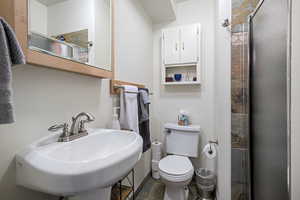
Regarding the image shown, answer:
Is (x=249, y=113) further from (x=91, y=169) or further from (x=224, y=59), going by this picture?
(x=91, y=169)

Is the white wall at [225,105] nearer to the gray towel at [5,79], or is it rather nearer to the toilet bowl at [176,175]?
the toilet bowl at [176,175]

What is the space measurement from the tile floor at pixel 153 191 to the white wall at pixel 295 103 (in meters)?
1.25

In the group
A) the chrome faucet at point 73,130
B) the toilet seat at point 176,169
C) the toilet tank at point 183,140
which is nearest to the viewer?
the chrome faucet at point 73,130

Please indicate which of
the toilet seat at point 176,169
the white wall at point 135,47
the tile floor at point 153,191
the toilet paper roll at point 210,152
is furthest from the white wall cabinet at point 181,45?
the tile floor at point 153,191

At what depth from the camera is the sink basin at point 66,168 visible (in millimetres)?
441

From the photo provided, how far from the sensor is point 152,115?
208 cm

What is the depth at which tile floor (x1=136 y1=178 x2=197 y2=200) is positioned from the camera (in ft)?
5.02

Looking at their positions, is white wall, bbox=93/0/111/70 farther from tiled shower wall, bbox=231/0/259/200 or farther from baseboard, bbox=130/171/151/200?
baseboard, bbox=130/171/151/200

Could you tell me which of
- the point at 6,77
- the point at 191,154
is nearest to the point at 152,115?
the point at 191,154

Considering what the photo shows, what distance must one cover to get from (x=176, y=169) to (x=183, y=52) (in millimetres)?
1375

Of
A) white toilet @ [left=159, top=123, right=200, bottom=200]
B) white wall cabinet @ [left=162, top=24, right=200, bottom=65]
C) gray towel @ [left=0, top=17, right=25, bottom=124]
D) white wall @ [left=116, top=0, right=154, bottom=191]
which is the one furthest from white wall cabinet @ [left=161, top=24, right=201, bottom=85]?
gray towel @ [left=0, top=17, right=25, bottom=124]

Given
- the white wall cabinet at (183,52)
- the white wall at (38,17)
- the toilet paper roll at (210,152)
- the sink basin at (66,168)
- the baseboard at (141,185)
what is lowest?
the baseboard at (141,185)

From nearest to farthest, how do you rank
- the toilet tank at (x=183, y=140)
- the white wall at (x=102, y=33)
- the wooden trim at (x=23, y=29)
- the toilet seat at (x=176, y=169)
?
the wooden trim at (x=23, y=29), the white wall at (x=102, y=33), the toilet seat at (x=176, y=169), the toilet tank at (x=183, y=140)

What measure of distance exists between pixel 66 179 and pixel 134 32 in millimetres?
1506
